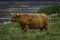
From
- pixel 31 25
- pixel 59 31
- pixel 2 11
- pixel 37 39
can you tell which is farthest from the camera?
pixel 2 11

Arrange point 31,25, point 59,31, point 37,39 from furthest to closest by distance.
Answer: point 31,25
point 59,31
point 37,39

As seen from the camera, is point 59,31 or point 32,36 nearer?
point 32,36

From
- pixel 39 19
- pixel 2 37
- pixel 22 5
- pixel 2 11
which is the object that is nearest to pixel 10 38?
pixel 2 37

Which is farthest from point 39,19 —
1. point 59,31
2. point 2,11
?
point 2,11

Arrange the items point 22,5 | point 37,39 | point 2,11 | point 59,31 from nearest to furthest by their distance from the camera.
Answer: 1. point 37,39
2. point 59,31
3. point 2,11
4. point 22,5

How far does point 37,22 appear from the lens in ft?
41.5

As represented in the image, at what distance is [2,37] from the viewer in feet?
32.5

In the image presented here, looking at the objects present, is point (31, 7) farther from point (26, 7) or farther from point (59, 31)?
point (59, 31)

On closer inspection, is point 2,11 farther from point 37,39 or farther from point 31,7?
point 37,39

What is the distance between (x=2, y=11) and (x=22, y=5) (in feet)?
7.27

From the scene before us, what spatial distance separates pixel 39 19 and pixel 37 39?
322 cm

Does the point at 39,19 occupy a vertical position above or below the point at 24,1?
above

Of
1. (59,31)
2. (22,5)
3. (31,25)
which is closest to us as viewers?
(59,31)

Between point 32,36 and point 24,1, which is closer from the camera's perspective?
point 32,36
